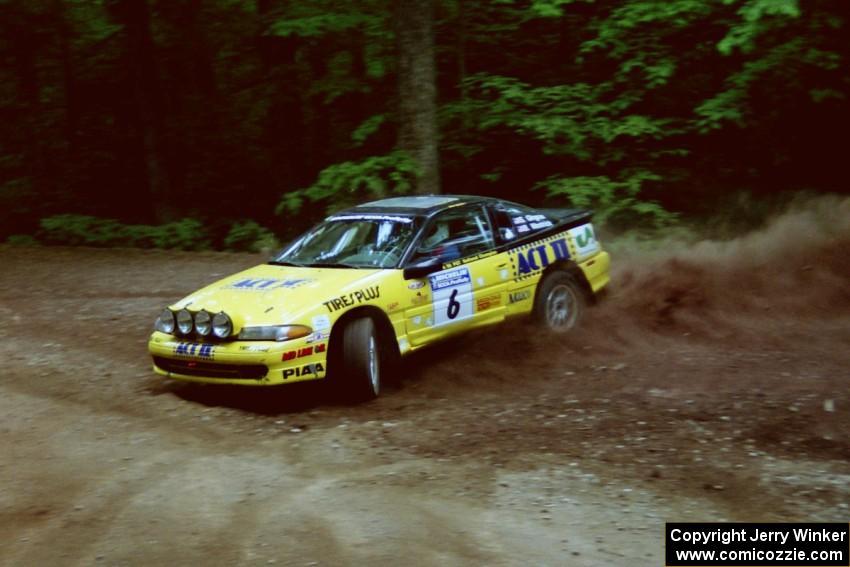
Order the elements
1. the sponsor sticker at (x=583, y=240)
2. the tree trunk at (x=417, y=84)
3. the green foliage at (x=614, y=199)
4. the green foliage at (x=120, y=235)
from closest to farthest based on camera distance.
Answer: the sponsor sticker at (x=583, y=240)
the tree trunk at (x=417, y=84)
the green foliage at (x=614, y=199)
the green foliage at (x=120, y=235)

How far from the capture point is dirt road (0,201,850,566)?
5.49 meters

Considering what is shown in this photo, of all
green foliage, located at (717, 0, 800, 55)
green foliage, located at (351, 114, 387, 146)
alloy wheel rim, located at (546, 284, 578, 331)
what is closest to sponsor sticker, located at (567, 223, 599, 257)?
alloy wheel rim, located at (546, 284, 578, 331)

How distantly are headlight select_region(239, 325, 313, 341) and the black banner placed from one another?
11.7ft

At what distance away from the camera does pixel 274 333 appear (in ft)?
26.0

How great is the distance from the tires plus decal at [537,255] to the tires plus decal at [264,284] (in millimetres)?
2362

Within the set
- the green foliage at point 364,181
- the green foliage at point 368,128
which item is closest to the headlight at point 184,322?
the green foliage at point 364,181

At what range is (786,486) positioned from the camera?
6.05 meters

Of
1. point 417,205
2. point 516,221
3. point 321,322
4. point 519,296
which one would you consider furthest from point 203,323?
point 516,221

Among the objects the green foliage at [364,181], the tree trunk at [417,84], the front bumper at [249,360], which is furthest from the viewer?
the green foliage at [364,181]

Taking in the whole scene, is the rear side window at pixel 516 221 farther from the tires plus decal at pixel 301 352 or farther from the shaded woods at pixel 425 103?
the shaded woods at pixel 425 103

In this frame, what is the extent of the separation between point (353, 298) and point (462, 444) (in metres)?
1.76

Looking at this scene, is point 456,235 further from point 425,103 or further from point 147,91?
point 147,91

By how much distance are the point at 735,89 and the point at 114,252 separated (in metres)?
10.7

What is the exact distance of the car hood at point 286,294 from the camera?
805cm
